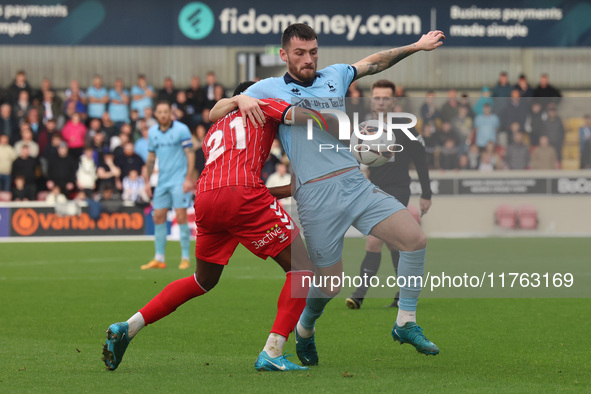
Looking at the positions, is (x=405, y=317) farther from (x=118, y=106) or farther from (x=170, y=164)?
(x=118, y=106)

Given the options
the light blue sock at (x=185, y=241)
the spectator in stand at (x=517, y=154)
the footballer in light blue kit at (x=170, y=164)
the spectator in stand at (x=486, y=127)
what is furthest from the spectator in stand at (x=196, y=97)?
the footballer in light blue kit at (x=170, y=164)

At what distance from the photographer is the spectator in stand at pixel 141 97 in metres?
23.0

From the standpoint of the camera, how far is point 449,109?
21297mm

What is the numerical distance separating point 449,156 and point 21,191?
29.4 ft

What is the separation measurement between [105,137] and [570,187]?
10.1m

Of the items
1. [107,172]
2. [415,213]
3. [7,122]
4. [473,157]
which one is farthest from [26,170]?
[415,213]

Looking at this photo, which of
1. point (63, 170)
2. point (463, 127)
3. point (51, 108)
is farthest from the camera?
point (51, 108)

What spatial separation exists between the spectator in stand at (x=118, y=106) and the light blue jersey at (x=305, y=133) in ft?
55.3

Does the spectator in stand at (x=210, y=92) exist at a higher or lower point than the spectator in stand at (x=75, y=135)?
higher

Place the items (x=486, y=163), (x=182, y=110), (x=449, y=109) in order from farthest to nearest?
(x=182, y=110) < (x=449, y=109) < (x=486, y=163)

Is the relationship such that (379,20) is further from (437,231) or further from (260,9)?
(437,231)

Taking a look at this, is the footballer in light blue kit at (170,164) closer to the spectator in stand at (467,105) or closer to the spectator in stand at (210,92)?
the spectator in stand at (210,92)

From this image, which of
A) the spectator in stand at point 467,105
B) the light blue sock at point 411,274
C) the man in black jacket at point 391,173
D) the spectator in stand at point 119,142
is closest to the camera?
the light blue sock at point 411,274

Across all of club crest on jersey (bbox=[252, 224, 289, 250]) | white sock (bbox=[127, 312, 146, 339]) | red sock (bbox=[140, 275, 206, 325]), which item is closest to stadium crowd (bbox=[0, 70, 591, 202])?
red sock (bbox=[140, 275, 206, 325])
